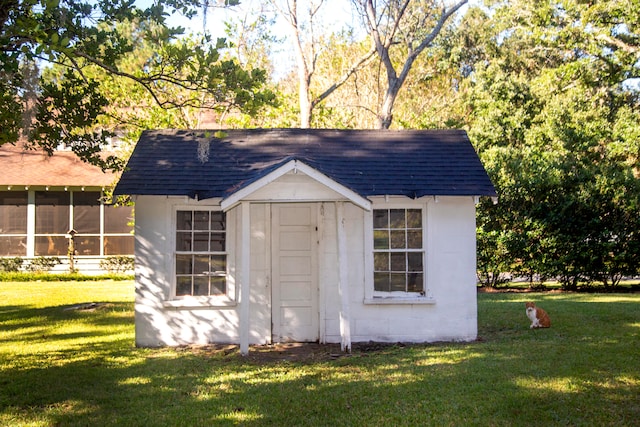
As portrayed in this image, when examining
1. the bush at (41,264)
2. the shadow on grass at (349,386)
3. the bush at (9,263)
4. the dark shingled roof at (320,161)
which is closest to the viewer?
the shadow on grass at (349,386)

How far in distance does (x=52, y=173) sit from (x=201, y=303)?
1785cm

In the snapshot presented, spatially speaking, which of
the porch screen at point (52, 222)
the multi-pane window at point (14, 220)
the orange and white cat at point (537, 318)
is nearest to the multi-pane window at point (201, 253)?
the orange and white cat at point (537, 318)

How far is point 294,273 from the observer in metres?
11.5

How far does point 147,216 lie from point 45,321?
502 centimetres

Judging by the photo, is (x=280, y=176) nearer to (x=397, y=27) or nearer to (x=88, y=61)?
(x=88, y=61)

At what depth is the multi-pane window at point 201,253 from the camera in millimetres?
11281

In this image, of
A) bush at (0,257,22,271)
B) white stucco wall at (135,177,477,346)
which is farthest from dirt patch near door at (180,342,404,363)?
bush at (0,257,22,271)

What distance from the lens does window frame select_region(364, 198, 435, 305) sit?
36.9ft

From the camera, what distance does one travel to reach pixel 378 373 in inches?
347

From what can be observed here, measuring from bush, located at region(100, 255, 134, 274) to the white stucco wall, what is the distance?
15728 mm

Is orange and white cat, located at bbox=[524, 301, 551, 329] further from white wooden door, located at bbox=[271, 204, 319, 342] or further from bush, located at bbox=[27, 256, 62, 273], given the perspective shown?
bush, located at bbox=[27, 256, 62, 273]

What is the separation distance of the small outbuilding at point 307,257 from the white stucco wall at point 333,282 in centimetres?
2

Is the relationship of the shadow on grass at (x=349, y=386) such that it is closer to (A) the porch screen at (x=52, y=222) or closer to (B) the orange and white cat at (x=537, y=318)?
(B) the orange and white cat at (x=537, y=318)

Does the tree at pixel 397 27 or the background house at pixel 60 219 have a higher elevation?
the tree at pixel 397 27
